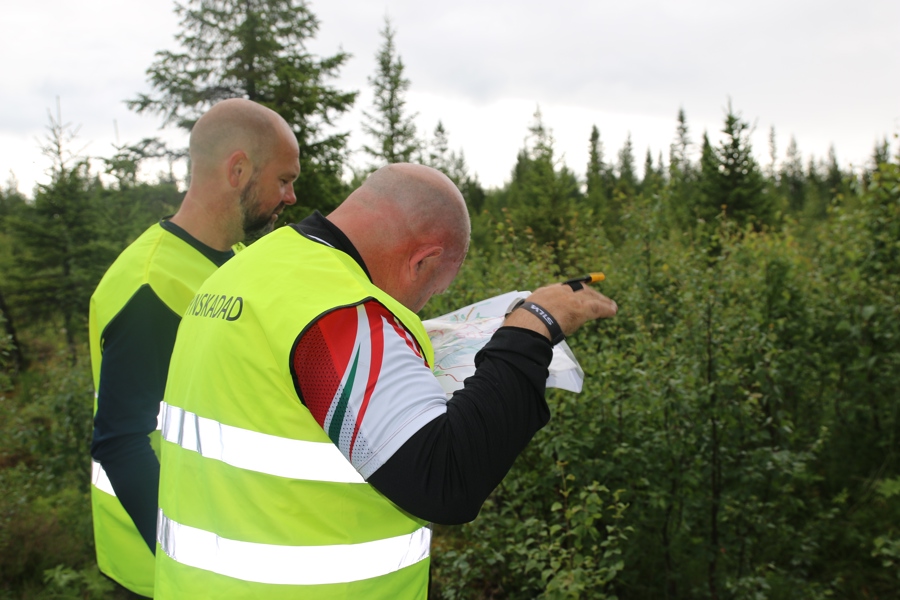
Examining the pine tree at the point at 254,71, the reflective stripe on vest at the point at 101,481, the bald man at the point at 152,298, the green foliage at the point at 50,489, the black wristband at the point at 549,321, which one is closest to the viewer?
the black wristband at the point at 549,321

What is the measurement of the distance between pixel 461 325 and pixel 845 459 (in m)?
5.17

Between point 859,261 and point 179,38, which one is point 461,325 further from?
point 179,38

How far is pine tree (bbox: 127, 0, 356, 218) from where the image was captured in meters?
14.8

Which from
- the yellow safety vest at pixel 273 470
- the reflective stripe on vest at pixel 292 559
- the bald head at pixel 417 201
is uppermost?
the bald head at pixel 417 201

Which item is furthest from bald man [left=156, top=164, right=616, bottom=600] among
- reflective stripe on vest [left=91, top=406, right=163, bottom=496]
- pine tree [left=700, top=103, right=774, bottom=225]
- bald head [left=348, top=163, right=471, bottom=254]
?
pine tree [left=700, top=103, right=774, bottom=225]

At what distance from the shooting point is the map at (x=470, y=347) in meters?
1.68

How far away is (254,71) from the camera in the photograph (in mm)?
14953

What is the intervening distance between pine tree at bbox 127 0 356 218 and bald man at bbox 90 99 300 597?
40.8 feet

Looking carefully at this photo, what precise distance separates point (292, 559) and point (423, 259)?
0.82 metres

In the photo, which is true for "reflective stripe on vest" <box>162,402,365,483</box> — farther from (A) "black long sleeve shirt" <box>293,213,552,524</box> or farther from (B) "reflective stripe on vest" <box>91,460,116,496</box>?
(B) "reflective stripe on vest" <box>91,460,116,496</box>

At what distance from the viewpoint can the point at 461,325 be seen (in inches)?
79.5

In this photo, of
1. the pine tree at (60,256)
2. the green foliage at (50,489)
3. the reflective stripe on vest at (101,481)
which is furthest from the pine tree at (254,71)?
the reflective stripe on vest at (101,481)

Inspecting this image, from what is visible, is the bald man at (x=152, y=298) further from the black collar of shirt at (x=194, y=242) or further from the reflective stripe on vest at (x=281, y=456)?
the reflective stripe on vest at (x=281, y=456)

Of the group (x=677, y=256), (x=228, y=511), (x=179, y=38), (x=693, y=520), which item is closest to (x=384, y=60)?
(x=179, y=38)
